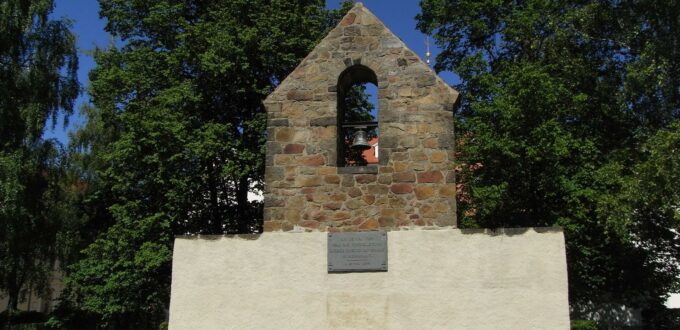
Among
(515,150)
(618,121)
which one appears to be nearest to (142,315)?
(515,150)

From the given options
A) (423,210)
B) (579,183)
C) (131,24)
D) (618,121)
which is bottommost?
(423,210)

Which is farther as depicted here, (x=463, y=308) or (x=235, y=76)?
(x=235, y=76)

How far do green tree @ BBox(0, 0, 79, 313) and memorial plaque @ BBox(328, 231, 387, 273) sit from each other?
10207 mm

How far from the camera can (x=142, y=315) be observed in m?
15.8

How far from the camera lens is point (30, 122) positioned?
601 inches

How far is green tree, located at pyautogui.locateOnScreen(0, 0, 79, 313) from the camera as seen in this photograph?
15047 millimetres

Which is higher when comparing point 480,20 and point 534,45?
point 480,20

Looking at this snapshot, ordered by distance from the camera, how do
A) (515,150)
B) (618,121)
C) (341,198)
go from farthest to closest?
(618,121) < (515,150) < (341,198)

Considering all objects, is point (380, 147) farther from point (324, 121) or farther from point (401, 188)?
point (324, 121)

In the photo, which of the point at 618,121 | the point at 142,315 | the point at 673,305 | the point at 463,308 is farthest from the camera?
the point at 673,305

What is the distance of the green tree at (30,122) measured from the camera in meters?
15.0

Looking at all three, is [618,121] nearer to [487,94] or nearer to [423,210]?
[487,94]

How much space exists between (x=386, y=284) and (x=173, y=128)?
27.6 ft

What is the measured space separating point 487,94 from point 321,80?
7937 mm
